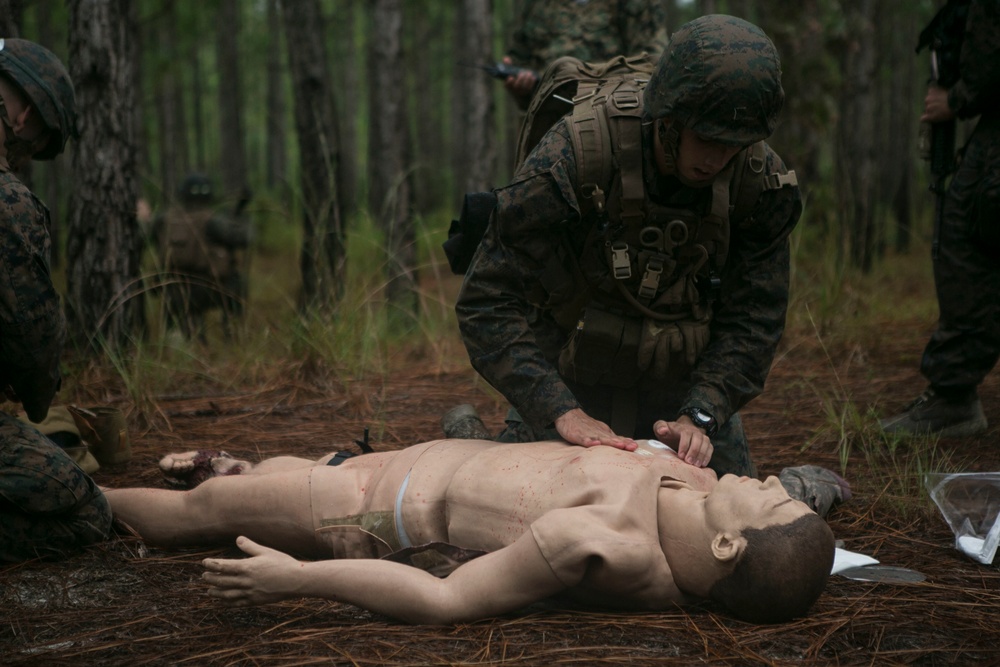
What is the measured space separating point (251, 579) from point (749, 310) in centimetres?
186

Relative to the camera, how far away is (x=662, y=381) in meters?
3.28

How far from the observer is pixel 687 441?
9.29 ft

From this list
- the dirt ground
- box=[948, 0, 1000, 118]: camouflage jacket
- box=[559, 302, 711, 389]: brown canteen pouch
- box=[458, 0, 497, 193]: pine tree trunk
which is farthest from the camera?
box=[458, 0, 497, 193]: pine tree trunk

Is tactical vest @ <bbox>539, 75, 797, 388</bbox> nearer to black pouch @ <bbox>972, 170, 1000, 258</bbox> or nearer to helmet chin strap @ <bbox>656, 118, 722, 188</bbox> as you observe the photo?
helmet chin strap @ <bbox>656, 118, 722, 188</bbox>

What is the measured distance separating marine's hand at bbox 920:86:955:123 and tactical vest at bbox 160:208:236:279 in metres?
5.74

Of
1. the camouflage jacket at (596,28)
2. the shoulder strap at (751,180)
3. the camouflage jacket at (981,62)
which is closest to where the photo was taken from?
the shoulder strap at (751,180)

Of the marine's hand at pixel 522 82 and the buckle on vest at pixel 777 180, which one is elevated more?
the marine's hand at pixel 522 82

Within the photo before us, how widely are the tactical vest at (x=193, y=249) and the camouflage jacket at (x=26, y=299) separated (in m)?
5.10

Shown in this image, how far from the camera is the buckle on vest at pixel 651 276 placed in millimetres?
3014

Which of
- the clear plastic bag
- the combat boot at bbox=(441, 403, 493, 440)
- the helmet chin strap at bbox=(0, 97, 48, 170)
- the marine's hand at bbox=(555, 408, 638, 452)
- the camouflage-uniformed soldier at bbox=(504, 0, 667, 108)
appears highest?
the camouflage-uniformed soldier at bbox=(504, 0, 667, 108)

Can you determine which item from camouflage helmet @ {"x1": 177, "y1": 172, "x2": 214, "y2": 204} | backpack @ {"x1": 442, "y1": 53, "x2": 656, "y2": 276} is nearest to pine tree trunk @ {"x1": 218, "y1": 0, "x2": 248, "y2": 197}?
camouflage helmet @ {"x1": 177, "y1": 172, "x2": 214, "y2": 204}

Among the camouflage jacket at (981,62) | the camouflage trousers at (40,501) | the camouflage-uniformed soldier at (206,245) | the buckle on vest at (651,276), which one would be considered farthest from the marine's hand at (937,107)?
the camouflage-uniformed soldier at (206,245)

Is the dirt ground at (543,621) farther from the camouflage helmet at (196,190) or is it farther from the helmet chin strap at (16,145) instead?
the camouflage helmet at (196,190)

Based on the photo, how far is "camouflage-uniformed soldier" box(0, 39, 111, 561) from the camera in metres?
2.81
